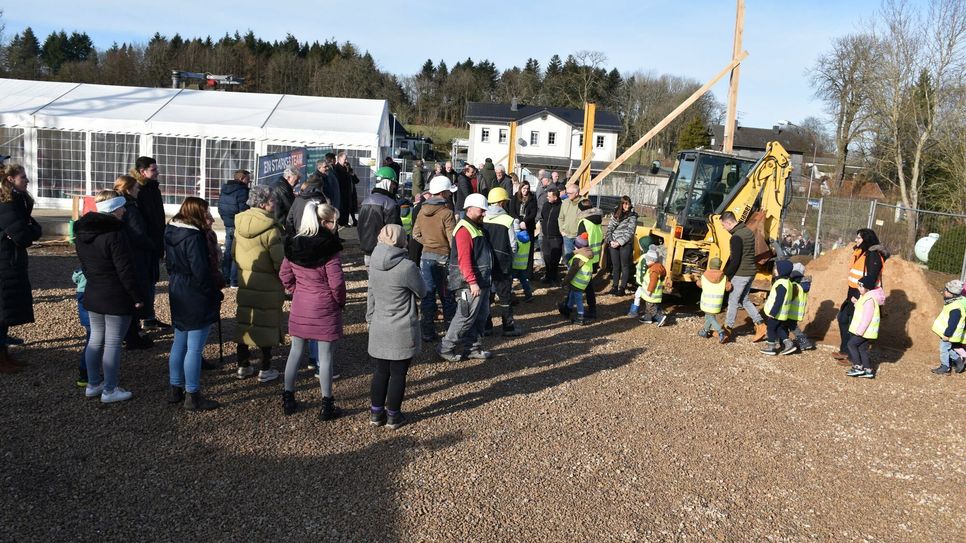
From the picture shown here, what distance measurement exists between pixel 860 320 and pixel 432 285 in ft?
16.9

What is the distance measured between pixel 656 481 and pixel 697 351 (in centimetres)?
416

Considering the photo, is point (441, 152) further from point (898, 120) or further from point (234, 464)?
point (234, 464)

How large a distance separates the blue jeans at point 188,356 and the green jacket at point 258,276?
66 centimetres

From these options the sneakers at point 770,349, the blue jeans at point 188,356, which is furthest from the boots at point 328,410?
the sneakers at point 770,349

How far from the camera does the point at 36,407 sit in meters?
5.86

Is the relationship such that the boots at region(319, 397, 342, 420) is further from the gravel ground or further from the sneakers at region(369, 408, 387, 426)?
the sneakers at region(369, 408, 387, 426)

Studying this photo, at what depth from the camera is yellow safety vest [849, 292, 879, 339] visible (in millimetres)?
8375

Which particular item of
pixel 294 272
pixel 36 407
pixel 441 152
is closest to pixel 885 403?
pixel 294 272

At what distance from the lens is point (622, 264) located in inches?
469

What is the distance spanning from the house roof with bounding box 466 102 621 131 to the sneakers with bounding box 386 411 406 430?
165 ft

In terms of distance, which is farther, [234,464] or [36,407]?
[36,407]

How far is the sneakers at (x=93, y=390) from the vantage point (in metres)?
6.04

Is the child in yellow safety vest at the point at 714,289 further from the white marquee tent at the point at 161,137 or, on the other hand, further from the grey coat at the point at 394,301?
the white marquee tent at the point at 161,137

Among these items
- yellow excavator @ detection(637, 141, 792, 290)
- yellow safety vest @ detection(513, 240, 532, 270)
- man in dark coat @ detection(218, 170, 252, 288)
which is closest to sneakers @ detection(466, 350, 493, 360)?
yellow safety vest @ detection(513, 240, 532, 270)
